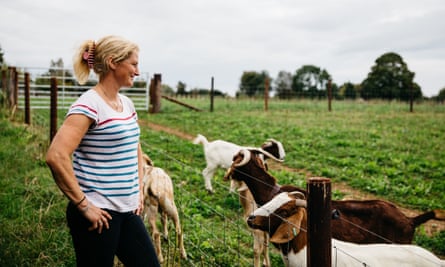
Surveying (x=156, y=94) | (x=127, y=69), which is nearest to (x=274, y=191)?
(x=127, y=69)

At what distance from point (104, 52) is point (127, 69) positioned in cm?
15

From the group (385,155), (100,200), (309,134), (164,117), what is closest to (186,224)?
(100,200)

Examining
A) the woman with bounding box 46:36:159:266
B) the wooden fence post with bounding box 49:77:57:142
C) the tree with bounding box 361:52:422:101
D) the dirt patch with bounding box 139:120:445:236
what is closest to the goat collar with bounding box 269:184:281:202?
the dirt patch with bounding box 139:120:445:236

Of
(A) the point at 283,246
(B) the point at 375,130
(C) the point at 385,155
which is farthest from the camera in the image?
(B) the point at 375,130

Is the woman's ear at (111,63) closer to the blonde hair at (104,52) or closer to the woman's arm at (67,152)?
the blonde hair at (104,52)

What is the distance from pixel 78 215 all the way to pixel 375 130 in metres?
12.8

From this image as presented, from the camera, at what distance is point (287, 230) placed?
3.30 metres

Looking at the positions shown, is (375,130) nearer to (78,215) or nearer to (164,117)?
(164,117)

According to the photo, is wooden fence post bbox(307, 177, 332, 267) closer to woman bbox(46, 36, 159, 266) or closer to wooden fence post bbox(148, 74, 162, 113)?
woman bbox(46, 36, 159, 266)

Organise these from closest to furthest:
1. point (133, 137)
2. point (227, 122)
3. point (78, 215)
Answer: point (78, 215) < point (133, 137) < point (227, 122)

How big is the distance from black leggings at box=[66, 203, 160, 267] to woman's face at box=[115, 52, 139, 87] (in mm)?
723

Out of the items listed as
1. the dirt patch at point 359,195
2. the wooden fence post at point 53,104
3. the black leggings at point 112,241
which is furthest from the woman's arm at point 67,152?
the wooden fence post at point 53,104

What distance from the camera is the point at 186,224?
221 inches

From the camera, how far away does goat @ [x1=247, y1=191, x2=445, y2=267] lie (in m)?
3.07
